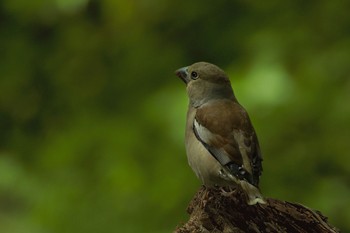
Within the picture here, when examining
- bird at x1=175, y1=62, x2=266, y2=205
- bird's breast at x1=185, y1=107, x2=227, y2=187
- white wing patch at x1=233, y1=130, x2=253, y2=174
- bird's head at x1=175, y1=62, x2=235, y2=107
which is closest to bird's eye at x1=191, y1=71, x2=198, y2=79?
bird's head at x1=175, y1=62, x2=235, y2=107

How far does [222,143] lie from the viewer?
200 inches

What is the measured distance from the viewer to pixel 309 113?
7.31 meters

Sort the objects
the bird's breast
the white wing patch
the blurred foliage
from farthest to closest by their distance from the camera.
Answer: the blurred foliage, the bird's breast, the white wing patch

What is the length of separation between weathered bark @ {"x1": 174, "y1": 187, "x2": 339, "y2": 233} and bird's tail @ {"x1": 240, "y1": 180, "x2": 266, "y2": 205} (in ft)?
0.10

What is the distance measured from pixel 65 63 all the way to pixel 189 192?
2.19 metres

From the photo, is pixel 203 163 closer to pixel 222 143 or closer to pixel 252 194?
pixel 222 143

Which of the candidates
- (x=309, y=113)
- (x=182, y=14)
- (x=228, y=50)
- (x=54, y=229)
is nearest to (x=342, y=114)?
(x=309, y=113)

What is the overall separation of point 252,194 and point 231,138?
0.83 metres

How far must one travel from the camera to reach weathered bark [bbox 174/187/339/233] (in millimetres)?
4094

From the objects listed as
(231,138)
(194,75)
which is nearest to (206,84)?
(194,75)

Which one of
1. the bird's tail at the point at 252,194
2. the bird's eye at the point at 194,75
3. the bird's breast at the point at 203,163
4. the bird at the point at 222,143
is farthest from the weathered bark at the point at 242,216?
the bird's eye at the point at 194,75

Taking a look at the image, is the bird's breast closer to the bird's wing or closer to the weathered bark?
the bird's wing

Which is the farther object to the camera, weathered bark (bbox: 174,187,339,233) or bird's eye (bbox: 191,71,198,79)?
bird's eye (bbox: 191,71,198,79)

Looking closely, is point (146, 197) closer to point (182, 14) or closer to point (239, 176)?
point (182, 14)
